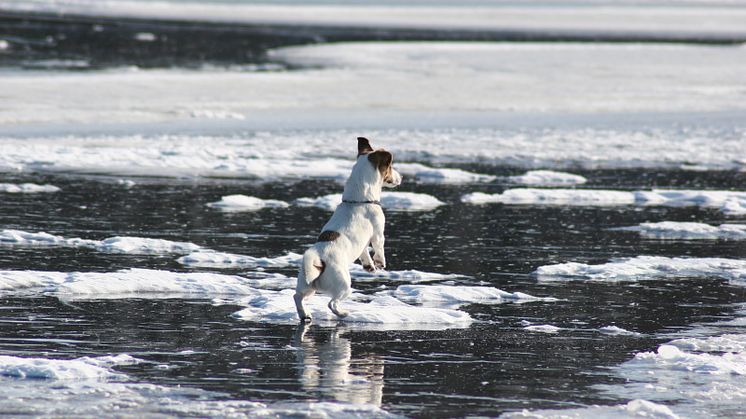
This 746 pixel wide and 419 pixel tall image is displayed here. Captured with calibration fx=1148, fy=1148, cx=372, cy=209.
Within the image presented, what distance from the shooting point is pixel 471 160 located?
20.1 metres

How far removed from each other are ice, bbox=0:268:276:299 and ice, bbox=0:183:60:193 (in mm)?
5845

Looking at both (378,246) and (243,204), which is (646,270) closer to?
(378,246)

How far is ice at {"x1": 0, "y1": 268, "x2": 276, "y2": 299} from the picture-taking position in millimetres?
9289

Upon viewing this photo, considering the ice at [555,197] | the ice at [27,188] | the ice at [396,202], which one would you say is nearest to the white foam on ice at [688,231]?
the ice at [555,197]

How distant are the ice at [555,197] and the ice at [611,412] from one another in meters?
9.43

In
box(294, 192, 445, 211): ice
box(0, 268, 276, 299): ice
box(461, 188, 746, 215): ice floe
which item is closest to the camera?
box(0, 268, 276, 299): ice

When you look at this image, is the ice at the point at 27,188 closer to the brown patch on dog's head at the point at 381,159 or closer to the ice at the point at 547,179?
the ice at the point at 547,179

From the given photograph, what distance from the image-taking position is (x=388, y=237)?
13.0m

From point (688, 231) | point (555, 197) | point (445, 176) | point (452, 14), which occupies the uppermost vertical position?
point (452, 14)

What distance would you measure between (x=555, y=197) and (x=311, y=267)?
28.4 ft

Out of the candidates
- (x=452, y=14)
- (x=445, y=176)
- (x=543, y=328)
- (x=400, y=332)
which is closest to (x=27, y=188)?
(x=445, y=176)

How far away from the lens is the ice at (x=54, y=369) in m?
6.60

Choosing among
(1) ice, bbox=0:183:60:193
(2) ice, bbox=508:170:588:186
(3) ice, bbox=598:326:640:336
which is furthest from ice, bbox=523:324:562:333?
(2) ice, bbox=508:170:588:186

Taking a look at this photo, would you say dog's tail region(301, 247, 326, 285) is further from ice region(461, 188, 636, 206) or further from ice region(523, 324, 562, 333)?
ice region(461, 188, 636, 206)
